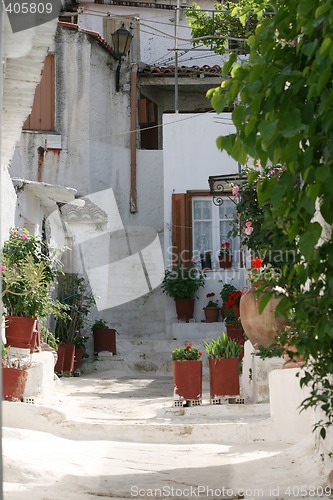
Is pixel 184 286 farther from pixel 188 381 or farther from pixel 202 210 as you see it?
pixel 188 381

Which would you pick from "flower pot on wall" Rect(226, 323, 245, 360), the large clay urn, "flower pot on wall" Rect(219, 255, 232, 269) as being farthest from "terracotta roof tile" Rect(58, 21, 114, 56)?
the large clay urn

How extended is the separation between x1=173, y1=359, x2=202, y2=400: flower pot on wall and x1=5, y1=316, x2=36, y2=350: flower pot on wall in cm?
184

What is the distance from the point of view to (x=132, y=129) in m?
19.9

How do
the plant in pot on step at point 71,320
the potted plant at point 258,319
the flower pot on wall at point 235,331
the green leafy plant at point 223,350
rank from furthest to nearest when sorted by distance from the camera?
the flower pot on wall at point 235,331 → the plant in pot on step at point 71,320 → the green leafy plant at point 223,350 → the potted plant at point 258,319

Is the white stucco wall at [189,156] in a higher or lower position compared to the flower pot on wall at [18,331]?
higher

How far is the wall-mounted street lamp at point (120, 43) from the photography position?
19.6m

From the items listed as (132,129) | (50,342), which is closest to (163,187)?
(132,129)

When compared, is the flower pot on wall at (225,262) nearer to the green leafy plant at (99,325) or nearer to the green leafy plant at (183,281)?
the green leafy plant at (183,281)

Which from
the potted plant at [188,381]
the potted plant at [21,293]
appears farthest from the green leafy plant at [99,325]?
the potted plant at [188,381]

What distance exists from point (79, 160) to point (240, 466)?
1294 centimetres

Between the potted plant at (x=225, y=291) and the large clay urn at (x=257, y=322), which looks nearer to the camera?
the large clay urn at (x=257, y=322)

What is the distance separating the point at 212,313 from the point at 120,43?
6.67 metres

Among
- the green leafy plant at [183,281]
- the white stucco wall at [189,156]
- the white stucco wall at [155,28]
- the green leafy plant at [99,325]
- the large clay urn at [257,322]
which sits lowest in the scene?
the large clay urn at [257,322]

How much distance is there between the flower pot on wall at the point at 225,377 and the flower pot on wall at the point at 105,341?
644 cm
